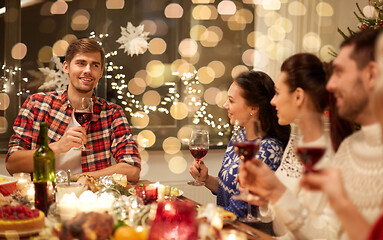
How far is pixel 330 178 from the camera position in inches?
37.8

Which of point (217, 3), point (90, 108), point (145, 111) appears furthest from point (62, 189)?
point (217, 3)

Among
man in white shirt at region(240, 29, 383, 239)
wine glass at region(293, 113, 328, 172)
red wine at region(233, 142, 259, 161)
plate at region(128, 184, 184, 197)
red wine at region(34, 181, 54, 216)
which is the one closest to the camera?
wine glass at region(293, 113, 328, 172)

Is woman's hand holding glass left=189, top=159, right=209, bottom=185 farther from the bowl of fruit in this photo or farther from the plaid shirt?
the bowl of fruit

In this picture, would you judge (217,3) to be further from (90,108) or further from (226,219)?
(226,219)

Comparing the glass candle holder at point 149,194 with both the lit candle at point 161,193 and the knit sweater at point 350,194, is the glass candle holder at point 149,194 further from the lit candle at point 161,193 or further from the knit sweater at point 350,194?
the knit sweater at point 350,194

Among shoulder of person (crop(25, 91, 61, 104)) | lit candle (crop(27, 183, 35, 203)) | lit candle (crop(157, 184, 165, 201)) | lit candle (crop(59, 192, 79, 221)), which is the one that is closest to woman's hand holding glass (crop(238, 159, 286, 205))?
lit candle (crop(157, 184, 165, 201))

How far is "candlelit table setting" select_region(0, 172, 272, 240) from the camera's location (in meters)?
1.15

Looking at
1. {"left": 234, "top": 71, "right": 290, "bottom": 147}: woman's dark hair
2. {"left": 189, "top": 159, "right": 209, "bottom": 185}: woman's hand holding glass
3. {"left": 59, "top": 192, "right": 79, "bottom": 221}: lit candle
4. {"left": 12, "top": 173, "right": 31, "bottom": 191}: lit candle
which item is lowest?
{"left": 189, "top": 159, "right": 209, "bottom": 185}: woman's hand holding glass

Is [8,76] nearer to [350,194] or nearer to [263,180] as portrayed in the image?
[263,180]

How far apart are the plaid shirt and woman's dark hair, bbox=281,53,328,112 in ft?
4.20

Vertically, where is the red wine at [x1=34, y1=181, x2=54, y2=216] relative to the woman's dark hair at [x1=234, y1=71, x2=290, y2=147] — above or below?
below

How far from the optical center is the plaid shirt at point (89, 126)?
9.20ft

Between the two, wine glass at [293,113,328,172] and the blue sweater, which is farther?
the blue sweater

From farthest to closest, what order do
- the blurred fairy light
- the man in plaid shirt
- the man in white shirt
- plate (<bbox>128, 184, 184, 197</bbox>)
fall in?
the blurred fairy light < the man in plaid shirt < plate (<bbox>128, 184, 184, 197</bbox>) < the man in white shirt
